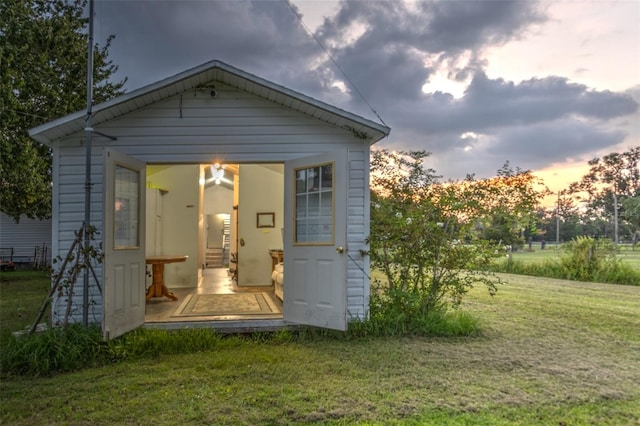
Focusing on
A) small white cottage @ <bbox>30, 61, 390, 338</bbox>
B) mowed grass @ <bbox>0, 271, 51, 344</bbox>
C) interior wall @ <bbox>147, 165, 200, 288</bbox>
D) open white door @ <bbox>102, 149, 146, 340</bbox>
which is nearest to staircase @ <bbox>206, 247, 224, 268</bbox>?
mowed grass @ <bbox>0, 271, 51, 344</bbox>

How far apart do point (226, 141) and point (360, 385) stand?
345 centimetres

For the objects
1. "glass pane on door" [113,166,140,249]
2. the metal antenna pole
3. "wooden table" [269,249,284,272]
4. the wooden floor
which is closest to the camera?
the metal antenna pole

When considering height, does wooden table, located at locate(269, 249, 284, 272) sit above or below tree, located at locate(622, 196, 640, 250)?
below

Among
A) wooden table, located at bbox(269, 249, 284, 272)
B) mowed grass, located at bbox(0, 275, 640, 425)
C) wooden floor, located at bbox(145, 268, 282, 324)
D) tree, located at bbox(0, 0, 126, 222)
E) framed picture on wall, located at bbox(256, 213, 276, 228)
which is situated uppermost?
tree, located at bbox(0, 0, 126, 222)

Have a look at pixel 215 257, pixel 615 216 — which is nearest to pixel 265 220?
pixel 215 257

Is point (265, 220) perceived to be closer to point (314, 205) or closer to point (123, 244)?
point (314, 205)

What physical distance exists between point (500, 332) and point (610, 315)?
2.70 m

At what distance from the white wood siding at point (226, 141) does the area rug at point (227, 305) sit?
4.90 feet

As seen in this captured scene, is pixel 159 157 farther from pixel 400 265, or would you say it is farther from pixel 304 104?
pixel 400 265

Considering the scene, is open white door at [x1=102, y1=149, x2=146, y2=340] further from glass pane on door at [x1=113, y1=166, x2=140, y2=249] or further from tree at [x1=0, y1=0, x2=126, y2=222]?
tree at [x1=0, y1=0, x2=126, y2=222]

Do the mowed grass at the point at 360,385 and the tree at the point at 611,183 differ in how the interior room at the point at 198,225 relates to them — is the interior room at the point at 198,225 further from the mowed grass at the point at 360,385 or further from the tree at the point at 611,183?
the tree at the point at 611,183

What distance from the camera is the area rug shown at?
598cm

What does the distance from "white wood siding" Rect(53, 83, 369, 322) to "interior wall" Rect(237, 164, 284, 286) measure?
138 inches

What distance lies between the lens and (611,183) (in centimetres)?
3838
